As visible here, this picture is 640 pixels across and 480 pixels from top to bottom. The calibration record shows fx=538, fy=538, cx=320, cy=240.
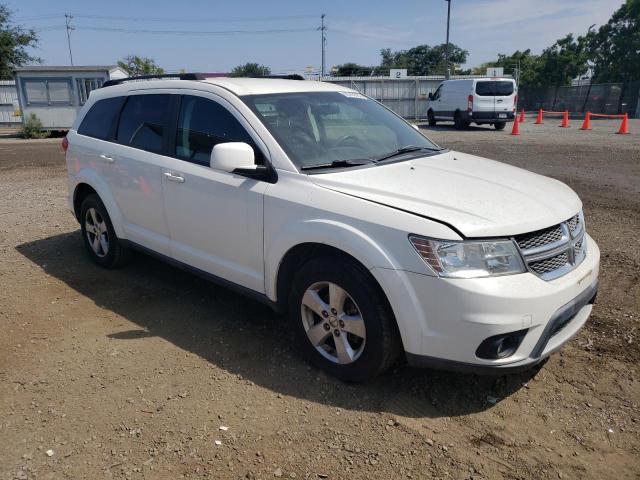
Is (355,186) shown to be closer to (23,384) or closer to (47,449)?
(47,449)

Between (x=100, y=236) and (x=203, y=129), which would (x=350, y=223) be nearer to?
(x=203, y=129)

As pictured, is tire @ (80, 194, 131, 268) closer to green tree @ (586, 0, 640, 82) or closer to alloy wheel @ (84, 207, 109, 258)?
alloy wheel @ (84, 207, 109, 258)

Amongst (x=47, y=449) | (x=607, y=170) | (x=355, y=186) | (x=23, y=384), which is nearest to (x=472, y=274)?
(x=355, y=186)

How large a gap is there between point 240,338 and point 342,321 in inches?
43.1

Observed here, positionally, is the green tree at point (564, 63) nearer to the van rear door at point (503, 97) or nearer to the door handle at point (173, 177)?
the van rear door at point (503, 97)

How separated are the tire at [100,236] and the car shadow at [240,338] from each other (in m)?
0.13

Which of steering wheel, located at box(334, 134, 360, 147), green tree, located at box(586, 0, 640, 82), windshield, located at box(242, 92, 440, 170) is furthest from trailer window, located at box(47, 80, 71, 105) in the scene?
green tree, located at box(586, 0, 640, 82)

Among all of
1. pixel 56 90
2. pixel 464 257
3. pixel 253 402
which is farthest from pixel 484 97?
pixel 253 402

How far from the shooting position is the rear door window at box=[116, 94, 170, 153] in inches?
175

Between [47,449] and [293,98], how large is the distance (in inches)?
109

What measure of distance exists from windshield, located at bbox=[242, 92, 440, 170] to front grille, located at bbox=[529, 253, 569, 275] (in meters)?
1.32

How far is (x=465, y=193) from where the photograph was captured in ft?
10.3

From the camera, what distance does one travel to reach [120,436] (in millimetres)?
2879

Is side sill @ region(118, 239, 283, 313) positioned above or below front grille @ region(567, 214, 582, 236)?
below
